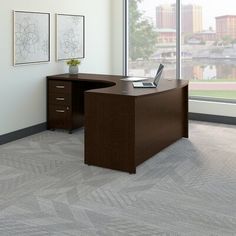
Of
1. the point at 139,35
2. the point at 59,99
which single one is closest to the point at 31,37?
the point at 59,99

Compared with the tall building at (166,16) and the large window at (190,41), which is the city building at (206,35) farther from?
the tall building at (166,16)

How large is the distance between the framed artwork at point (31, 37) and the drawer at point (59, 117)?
505 mm

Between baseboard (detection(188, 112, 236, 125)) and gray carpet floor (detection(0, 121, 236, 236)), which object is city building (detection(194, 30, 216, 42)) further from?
gray carpet floor (detection(0, 121, 236, 236))

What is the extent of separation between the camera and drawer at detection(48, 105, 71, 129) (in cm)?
404

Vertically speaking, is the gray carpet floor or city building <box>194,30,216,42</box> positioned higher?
city building <box>194,30,216,42</box>

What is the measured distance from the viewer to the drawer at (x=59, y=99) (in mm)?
4008

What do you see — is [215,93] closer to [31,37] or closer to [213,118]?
[213,118]

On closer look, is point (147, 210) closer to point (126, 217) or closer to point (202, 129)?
point (126, 217)

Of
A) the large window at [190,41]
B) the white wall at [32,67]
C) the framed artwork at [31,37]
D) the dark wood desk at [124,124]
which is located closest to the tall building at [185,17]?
the large window at [190,41]

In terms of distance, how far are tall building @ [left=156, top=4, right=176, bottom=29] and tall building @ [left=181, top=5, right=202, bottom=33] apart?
0.38 feet

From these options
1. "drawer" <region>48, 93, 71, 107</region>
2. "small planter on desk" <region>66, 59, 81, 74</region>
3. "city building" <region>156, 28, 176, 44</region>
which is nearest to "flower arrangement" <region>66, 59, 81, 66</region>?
"small planter on desk" <region>66, 59, 81, 74</region>

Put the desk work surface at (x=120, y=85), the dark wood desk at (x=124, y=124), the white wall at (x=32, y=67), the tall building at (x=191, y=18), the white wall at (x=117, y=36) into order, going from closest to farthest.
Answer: the dark wood desk at (x=124, y=124) < the desk work surface at (x=120, y=85) < the white wall at (x=32, y=67) < the tall building at (x=191, y=18) < the white wall at (x=117, y=36)

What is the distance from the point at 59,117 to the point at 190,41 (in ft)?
6.24

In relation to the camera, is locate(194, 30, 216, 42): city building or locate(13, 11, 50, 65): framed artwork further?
locate(194, 30, 216, 42): city building
